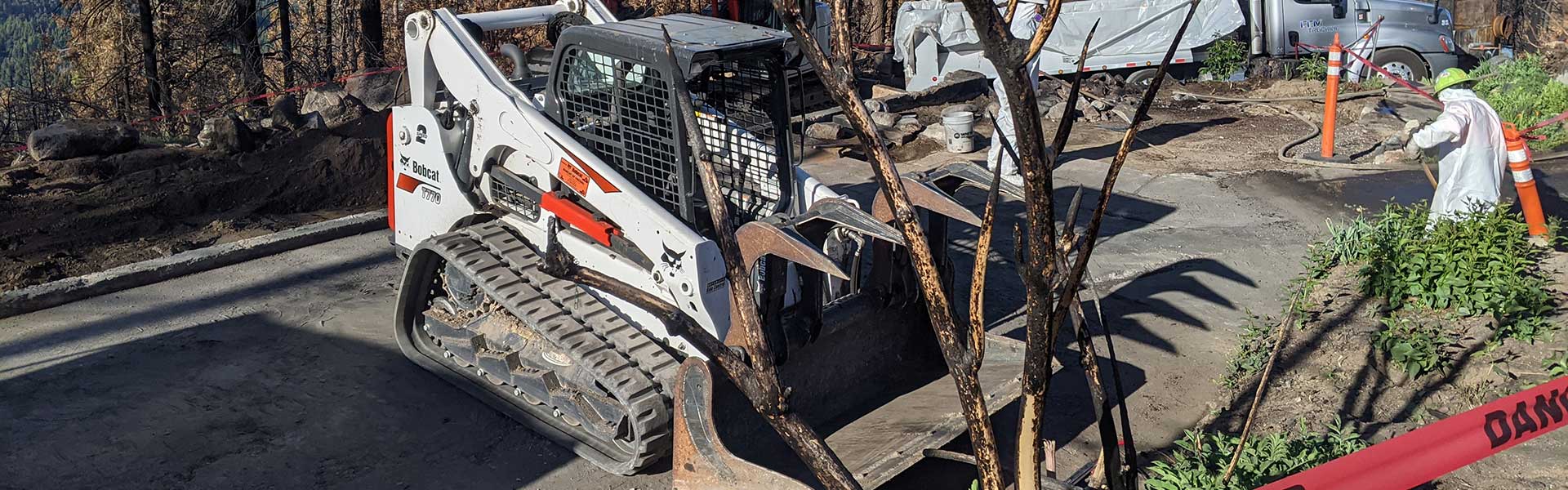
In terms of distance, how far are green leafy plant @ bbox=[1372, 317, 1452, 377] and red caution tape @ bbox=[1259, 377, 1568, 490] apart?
190cm

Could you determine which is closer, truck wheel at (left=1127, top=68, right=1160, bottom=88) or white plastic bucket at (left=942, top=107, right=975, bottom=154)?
white plastic bucket at (left=942, top=107, right=975, bottom=154)

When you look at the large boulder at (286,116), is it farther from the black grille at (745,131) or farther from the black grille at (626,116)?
the black grille at (745,131)

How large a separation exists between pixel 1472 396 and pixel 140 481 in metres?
6.25

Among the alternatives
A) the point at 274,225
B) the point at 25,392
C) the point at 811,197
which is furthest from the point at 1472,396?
the point at 274,225

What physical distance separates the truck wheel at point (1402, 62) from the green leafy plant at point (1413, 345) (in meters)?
10.8

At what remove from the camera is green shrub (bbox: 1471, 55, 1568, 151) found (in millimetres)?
11555

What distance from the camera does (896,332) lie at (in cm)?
579

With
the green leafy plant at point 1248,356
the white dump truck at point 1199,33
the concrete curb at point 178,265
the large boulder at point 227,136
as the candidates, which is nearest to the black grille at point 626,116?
the green leafy plant at point 1248,356

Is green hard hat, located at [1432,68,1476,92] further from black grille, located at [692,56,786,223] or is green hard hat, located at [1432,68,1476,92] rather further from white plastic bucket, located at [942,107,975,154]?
black grille, located at [692,56,786,223]

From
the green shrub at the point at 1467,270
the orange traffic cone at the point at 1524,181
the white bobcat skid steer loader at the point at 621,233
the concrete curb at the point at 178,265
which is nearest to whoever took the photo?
the white bobcat skid steer loader at the point at 621,233

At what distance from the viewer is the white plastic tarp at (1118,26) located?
15805 millimetres

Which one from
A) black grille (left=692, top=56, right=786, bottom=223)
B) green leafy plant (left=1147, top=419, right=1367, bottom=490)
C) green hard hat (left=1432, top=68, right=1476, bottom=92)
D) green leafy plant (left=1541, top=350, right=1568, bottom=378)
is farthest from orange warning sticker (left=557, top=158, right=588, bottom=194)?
green hard hat (left=1432, top=68, right=1476, bottom=92)

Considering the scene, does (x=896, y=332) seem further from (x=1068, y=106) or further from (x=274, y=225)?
(x=274, y=225)

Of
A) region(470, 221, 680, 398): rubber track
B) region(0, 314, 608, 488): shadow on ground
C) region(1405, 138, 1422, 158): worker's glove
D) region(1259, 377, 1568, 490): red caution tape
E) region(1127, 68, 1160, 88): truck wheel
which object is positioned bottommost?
region(0, 314, 608, 488): shadow on ground
